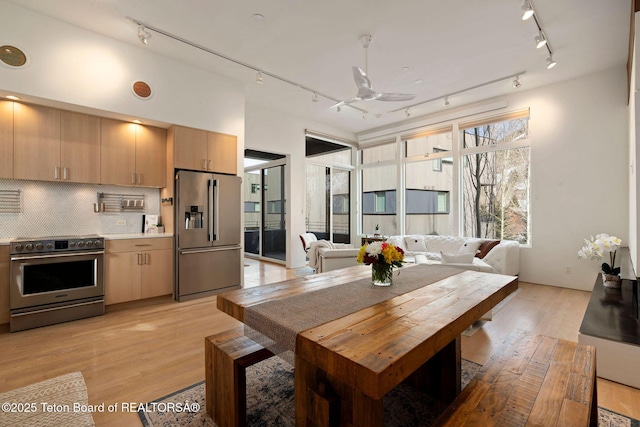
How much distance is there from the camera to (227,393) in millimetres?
1637

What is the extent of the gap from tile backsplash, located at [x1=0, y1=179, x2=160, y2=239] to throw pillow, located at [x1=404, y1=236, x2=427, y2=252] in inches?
196

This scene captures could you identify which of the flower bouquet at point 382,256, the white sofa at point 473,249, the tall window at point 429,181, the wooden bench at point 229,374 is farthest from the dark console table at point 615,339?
the tall window at point 429,181

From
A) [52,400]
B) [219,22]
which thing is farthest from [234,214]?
[52,400]

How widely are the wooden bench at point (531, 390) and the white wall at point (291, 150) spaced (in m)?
5.15

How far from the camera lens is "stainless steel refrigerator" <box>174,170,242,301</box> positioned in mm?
4055

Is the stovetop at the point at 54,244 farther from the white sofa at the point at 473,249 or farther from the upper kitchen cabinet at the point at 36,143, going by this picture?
the white sofa at the point at 473,249

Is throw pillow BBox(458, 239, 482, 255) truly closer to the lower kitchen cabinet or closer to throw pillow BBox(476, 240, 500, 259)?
throw pillow BBox(476, 240, 500, 259)

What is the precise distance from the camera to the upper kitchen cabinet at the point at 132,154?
3.78 m

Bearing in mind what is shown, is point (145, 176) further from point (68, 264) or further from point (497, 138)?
point (497, 138)

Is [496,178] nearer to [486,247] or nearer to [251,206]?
[486,247]

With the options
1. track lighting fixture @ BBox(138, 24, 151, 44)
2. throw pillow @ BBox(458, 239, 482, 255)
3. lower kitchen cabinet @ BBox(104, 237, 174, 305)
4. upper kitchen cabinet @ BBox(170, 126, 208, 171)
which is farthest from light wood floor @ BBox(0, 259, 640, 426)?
Result: track lighting fixture @ BBox(138, 24, 151, 44)

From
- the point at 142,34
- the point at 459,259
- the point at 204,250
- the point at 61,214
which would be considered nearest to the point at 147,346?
the point at 204,250

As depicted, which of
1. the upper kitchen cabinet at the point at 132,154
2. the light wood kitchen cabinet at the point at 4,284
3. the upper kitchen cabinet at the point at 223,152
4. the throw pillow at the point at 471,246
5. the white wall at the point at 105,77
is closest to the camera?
the light wood kitchen cabinet at the point at 4,284

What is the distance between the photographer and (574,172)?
4695 millimetres
